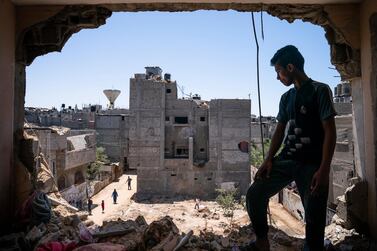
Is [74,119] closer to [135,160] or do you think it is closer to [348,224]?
[135,160]

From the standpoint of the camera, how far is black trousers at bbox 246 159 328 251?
310cm

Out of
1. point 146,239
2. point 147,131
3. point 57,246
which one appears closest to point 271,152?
point 146,239

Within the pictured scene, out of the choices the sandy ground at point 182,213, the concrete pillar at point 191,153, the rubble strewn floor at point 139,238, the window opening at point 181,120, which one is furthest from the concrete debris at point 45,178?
the window opening at point 181,120

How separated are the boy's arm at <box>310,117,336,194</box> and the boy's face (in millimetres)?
617

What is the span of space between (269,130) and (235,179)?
15.6 m

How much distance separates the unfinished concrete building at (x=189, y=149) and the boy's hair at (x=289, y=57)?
2491 cm

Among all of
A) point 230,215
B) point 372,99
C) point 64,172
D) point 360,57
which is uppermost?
point 360,57

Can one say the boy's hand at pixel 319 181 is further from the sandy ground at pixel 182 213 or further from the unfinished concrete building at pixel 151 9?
the sandy ground at pixel 182 213

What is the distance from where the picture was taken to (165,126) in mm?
29172

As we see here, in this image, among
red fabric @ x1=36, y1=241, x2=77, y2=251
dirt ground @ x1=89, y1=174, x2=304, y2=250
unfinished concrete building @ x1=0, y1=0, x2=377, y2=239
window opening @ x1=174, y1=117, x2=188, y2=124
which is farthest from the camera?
window opening @ x1=174, y1=117, x2=188, y2=124

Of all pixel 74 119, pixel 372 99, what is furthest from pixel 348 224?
pixel 74 119

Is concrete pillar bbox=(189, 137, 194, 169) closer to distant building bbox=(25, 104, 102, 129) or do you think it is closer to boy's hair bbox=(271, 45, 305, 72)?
distant building bbox=(25, 104, 102, 129)

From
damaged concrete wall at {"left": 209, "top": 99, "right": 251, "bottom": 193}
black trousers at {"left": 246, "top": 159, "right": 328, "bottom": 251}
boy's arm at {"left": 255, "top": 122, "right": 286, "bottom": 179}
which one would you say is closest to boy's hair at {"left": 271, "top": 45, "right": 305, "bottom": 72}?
boy's arm at {"left": 255, "top": 122, "right": 286, "bottom": 179}

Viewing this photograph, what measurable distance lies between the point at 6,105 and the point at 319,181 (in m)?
4.05
